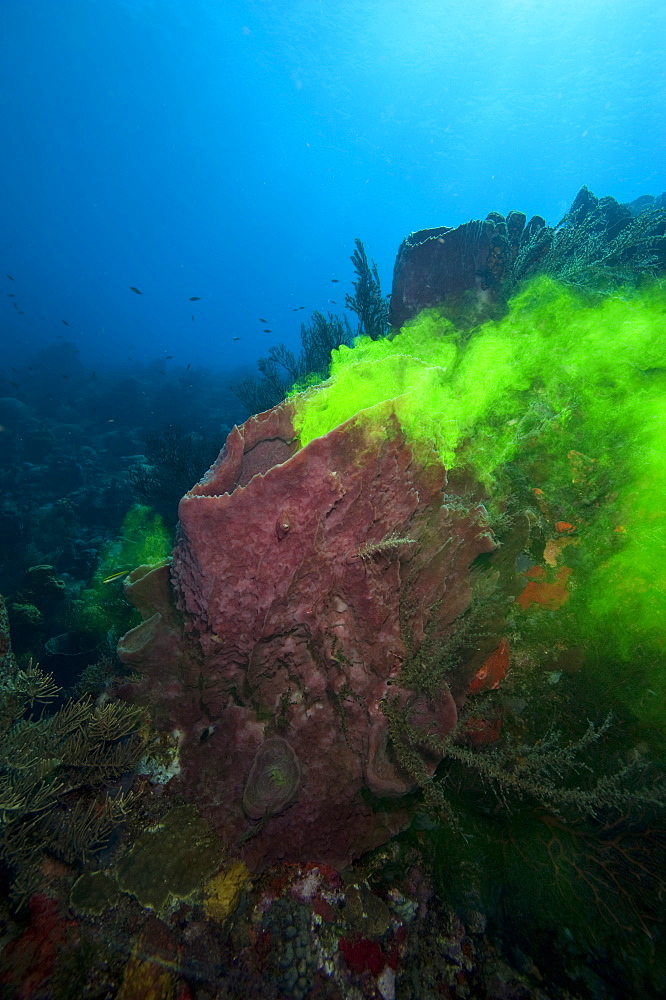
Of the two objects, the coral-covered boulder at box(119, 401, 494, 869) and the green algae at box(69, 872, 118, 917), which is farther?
the coral-covered boulder at box(119, 401, 494, 869)

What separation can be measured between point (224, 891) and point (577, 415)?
4.90m

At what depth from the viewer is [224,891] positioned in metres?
2.74

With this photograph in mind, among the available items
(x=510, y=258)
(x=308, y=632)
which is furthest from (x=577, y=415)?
(x=510, y=258)

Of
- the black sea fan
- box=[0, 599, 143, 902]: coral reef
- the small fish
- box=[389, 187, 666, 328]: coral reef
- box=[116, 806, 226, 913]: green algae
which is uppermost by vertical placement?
box=[389, 187, 666, 328]: coral reef

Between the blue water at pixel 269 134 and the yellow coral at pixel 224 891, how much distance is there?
42.4 metres

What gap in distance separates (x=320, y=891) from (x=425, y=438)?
135 inches

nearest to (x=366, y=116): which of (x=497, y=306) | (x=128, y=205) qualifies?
(x=128, y=205)

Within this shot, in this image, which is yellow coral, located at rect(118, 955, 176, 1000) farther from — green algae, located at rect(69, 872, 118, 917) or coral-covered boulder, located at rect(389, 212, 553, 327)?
coral-covered boulder, located at rect(389, 212, 553, 327)

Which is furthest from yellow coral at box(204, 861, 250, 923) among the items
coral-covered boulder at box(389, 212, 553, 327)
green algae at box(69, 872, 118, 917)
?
coral-covered boulder at box(389, 212, 553, 327)

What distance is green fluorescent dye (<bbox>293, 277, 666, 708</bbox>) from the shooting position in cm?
317

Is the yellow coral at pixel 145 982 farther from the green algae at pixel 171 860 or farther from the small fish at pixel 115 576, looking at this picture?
the small fish at pixel 115 576

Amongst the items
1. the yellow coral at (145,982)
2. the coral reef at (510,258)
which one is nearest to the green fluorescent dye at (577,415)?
the coral reef at (510,258)

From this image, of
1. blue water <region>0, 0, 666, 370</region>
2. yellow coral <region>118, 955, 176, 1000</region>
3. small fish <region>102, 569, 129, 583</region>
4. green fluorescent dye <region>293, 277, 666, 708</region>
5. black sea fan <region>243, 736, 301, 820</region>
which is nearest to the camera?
yellow coral <region>118, 955, 176, 1000</region>

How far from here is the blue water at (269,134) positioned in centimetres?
5416
